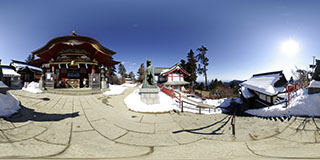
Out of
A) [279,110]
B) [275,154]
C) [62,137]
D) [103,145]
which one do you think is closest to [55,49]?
[62,137]

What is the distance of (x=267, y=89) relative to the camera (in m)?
6.98

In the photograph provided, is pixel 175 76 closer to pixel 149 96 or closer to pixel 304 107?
pixel 149 96

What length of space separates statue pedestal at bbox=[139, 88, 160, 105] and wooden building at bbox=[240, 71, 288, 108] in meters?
6.78

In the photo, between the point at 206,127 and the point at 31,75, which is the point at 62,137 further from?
the point at 31,75

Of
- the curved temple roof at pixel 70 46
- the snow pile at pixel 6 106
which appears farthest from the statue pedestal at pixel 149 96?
the curved temple roof at pixel 70 46

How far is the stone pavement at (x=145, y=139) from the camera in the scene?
95.9 inches

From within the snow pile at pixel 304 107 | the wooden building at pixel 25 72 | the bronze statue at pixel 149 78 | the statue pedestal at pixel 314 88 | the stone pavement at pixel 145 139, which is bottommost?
the stone pavement at pixel 145 139

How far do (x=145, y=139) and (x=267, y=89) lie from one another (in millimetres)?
8364

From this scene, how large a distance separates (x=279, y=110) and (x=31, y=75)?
29.5m

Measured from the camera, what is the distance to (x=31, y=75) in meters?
17.5

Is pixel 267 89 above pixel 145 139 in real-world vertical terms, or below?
above

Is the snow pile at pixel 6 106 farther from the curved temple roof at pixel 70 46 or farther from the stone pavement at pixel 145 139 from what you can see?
the curved temple roof at pixel 70 46

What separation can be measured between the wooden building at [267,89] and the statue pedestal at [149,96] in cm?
678

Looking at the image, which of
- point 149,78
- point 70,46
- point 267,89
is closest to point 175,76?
point 149,78
